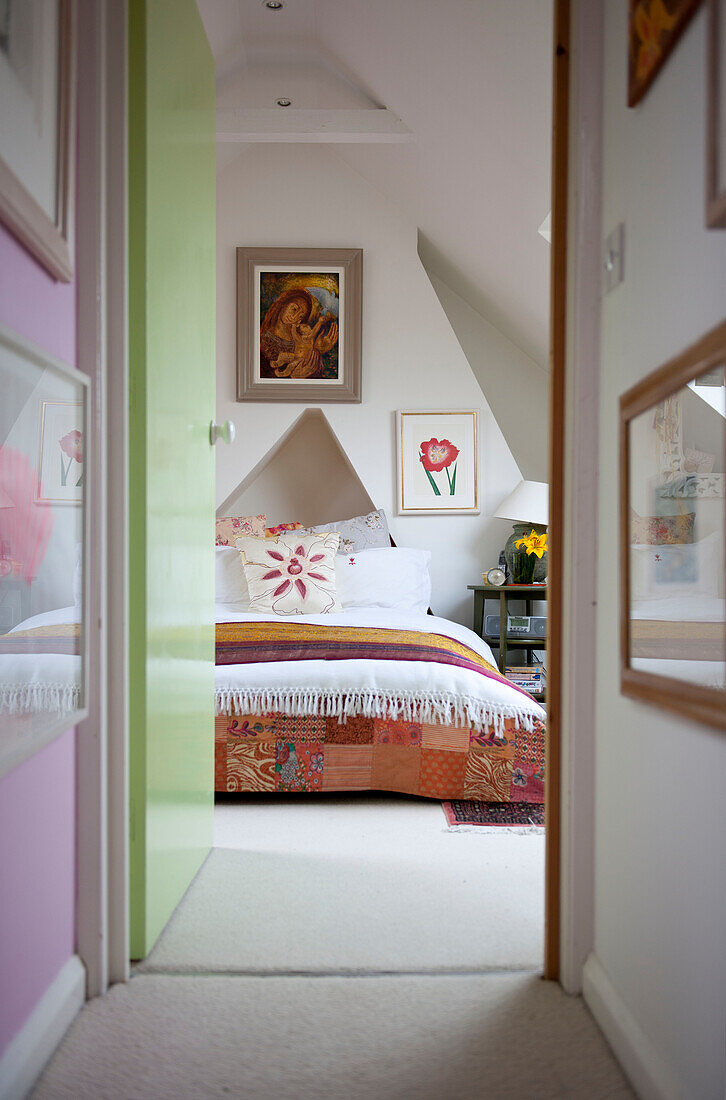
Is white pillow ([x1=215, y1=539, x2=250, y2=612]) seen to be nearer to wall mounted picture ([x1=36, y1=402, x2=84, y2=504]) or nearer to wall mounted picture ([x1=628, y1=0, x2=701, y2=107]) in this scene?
wall mounted picture ([x1=36, y1=402, x2=84, y2=504])

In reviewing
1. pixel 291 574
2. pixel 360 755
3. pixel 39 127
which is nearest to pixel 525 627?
pixel 291 574

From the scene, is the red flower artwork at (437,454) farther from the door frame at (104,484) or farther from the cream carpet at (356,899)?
the door frame at (104,484)

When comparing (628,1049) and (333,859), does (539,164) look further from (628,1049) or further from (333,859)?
Result: (628,1049)

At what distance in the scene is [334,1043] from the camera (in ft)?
4.46

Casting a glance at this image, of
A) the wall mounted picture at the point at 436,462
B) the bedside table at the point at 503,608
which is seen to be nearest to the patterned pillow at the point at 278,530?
the wall mounted picture at the point at 436,462

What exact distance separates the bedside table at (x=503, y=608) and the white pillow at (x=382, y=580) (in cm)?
32

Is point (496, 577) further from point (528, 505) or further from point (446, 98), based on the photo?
point (446, 98)

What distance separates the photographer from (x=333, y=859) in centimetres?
224

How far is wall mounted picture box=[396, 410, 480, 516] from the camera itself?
184 inches

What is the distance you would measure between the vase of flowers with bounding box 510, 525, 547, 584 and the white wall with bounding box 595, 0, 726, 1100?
2910 mm

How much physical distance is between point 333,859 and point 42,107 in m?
1.73

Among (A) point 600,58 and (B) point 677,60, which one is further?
(A) point 600,58

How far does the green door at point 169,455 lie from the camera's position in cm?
166

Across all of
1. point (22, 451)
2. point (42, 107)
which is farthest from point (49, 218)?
point (22, 451)
